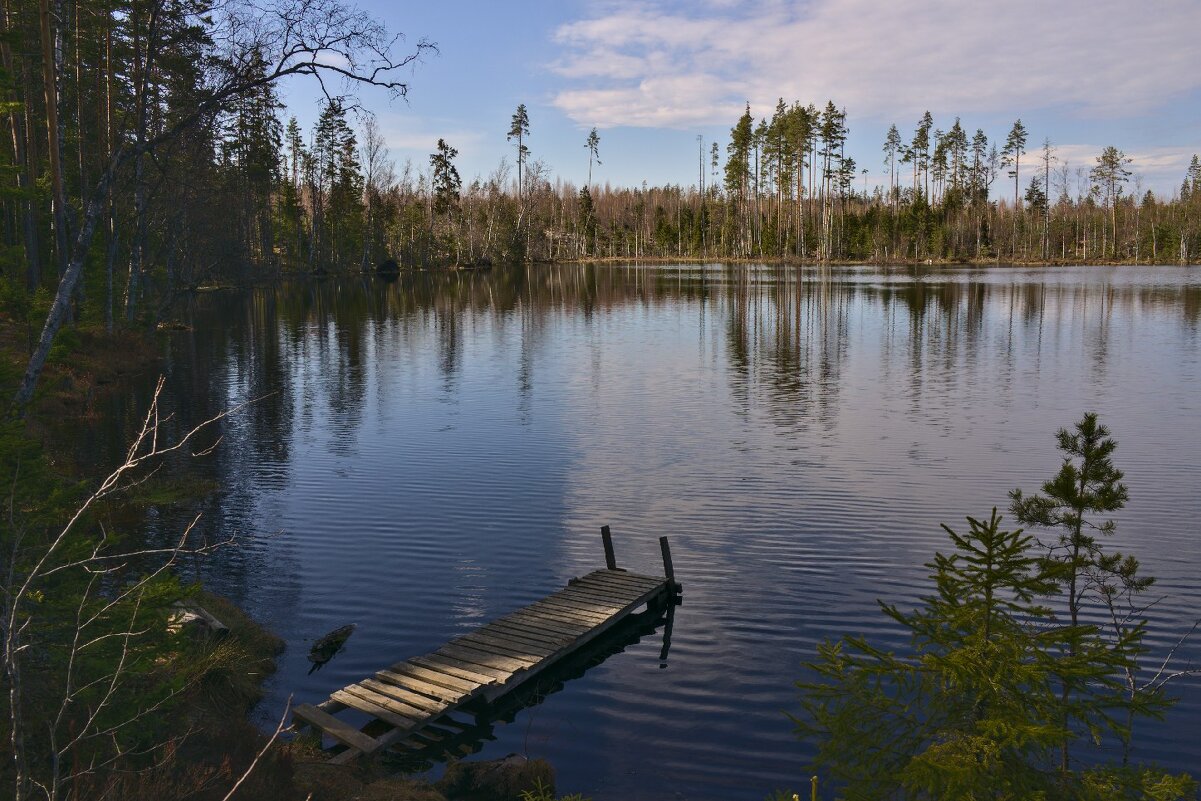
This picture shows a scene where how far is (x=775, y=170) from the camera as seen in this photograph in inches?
5443

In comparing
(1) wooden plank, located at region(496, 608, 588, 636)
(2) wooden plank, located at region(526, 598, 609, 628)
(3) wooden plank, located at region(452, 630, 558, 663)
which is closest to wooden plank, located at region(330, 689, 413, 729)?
(3) wooden plank, located at region(452, 630, 558, 663)

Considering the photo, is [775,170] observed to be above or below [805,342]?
above

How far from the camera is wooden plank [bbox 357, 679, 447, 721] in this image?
10.9 m

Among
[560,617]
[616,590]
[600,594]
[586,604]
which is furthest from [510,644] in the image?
[616,590]

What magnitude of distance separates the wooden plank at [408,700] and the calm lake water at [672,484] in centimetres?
94

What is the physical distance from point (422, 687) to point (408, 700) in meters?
0.32

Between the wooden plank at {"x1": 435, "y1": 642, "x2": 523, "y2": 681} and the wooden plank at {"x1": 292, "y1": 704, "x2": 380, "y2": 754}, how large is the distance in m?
1.98

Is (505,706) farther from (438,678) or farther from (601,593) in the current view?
(601,593)

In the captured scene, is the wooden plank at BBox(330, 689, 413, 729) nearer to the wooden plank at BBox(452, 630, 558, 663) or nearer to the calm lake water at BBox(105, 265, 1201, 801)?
the calm lake water at BBox(105, 265, 1201, 801)

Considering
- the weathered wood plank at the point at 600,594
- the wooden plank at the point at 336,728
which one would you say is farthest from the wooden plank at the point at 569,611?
the wooden plank at the point at 336,728

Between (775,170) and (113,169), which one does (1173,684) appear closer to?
(113,169)

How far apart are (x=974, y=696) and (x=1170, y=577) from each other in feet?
40.4

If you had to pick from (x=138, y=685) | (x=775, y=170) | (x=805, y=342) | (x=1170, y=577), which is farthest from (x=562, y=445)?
(x=775, y=170)

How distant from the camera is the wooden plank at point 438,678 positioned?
11.5m
